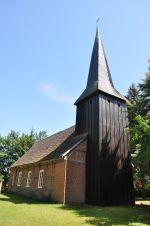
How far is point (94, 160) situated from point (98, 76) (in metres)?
8.88

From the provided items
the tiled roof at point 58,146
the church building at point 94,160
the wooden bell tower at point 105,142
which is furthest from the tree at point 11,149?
the wooden bell tower at point 105,142

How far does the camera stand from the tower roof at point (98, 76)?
71.3ft

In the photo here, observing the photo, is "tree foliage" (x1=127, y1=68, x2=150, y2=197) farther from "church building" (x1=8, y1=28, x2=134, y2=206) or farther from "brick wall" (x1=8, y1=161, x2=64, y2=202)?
"brick wall" (x1=8, y1=161, x2=64, y2=202)

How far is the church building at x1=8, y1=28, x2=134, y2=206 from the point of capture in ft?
59.0

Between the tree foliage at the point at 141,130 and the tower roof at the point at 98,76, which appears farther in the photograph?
the tower roof at the point at 98,76

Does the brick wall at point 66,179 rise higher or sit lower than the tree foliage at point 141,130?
lower

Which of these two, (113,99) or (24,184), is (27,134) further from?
(113,99)

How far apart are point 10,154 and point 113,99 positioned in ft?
93.0

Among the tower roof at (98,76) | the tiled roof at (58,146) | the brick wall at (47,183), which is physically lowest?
the brick wall at (47,183)

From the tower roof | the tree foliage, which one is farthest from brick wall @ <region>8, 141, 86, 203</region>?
the tower roof

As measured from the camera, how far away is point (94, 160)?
61.6 feet

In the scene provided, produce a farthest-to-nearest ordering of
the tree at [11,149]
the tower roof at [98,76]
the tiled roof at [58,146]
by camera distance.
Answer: the tree at [11,149] → the tower roof at [98,76] → the tiled roof at [58,146]

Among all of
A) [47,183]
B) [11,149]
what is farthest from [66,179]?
[11,149]

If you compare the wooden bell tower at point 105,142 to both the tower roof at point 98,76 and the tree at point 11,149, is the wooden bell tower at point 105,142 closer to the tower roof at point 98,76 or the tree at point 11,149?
the tower roof at point 98,76
